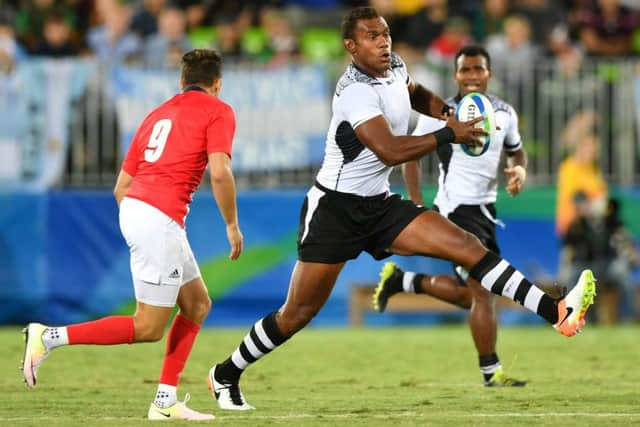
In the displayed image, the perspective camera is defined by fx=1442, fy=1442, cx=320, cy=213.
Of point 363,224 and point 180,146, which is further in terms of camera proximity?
point 363,224

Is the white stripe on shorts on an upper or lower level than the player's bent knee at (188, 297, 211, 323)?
upper

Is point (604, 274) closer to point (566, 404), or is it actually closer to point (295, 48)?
point (295, 48)

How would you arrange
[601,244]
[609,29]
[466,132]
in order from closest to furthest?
[466,132] → [601,244] → [609,29]

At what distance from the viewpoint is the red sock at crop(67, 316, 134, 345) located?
8656 millimetres

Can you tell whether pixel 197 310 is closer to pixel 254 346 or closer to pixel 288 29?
pixel 254 346

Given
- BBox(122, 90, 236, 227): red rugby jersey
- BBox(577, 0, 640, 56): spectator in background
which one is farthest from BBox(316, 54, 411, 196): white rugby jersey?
BBox(577, 0, 640, 56): spectator in background

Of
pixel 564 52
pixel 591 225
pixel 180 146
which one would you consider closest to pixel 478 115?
pixel 180 146

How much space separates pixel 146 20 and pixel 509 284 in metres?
11.2

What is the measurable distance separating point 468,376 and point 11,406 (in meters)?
3.98

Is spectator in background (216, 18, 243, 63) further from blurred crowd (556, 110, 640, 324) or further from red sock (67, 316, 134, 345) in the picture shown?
red sock (67, 316, 134, 345)

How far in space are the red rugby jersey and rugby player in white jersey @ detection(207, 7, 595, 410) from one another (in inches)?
33.5

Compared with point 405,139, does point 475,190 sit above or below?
below

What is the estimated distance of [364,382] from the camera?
37.3ft

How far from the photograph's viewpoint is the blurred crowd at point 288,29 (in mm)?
18406
